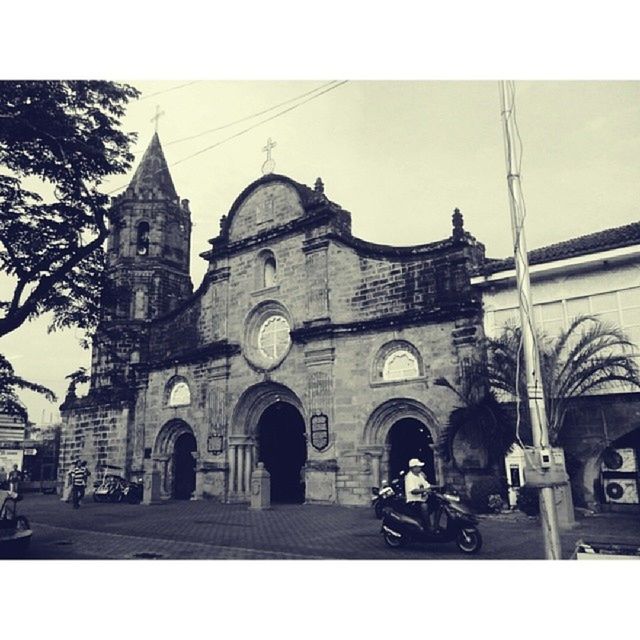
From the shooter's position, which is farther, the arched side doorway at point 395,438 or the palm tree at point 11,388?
the arched side doorway at point 395,438

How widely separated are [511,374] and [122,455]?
34.9ft

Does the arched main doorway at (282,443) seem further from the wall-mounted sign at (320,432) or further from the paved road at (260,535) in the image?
the paved road at (260,535)

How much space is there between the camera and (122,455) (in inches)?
627

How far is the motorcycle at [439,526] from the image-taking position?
22.6ft

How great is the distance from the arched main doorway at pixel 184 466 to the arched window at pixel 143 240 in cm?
568

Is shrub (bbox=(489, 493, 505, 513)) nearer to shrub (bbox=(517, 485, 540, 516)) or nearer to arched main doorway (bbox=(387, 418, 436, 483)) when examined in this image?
shrub (bbox=(517, 485, 540, 516))

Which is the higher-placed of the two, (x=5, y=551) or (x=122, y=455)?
(x=122, y=455)

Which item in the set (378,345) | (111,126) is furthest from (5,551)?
(378,345)

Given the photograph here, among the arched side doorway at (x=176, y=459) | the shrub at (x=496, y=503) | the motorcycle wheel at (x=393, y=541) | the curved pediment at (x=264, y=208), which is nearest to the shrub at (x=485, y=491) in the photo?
the shrub at (x=496, y=503)

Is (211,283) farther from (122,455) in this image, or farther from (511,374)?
(511,374)

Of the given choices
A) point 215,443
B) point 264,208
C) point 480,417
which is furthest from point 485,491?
point 264,208
